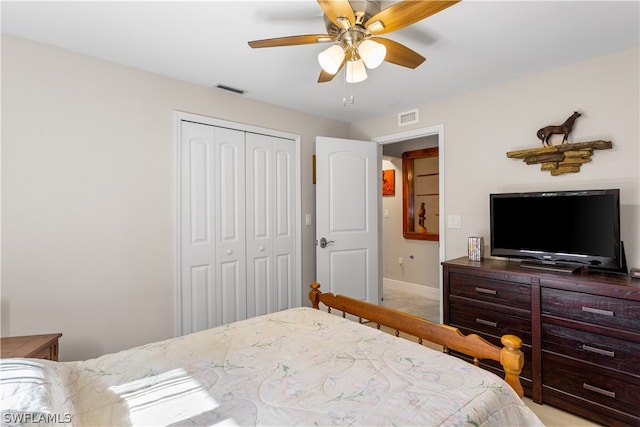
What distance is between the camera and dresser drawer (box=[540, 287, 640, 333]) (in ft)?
5.91

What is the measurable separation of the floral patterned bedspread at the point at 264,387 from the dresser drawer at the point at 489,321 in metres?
1.20

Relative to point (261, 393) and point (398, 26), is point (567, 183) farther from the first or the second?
point (261, 393)

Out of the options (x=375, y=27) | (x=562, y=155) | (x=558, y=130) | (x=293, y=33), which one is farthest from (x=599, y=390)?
(x=293, y=33)

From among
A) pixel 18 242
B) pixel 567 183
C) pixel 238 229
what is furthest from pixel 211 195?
pixel 567 183

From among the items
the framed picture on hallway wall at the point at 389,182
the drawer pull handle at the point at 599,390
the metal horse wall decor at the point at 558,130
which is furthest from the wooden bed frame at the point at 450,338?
the framed picture on hallway wall at the point at 389,182

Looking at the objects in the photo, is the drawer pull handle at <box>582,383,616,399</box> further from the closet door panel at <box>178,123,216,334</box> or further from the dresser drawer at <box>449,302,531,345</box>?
the closet door panel at <box>178,123,216,334</box>

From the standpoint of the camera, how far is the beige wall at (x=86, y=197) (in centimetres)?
200

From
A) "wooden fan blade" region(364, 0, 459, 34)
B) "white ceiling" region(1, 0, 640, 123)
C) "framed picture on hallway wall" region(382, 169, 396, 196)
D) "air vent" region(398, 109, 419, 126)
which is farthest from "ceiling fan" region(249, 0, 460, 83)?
"framed picture on hallway wall" region(382, 169, 396, 196)

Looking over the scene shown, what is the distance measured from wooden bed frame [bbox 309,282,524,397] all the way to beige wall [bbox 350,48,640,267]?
1.46 meters

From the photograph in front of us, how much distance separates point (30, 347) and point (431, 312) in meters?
3.75

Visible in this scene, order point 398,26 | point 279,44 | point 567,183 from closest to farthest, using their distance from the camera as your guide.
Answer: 1. point 398,26
2. point 279,44
3. point 567,183

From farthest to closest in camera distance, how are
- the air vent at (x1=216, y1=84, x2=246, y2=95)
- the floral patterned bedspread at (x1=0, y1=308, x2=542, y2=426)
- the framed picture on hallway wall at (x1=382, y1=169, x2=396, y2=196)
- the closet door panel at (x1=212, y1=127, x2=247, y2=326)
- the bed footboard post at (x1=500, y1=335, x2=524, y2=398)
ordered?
the framed picture on hallway wall at (x1=382, y1=169, x2=396, y2=196)
the closet door panel at (x1=212, y1=127, x2=247, y2=326)
the air vent at (x1=216, y1=84, x2=246, y2=95)
the bed footboard post at (x1=500, y1=335, x2=524, y2=398)
the floral patterned bedspread at (x1=0, y1=308, x2=542, y2=426)

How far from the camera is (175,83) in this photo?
2.67 metres

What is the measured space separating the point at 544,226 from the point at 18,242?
350 cm
